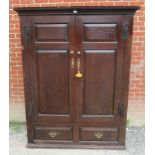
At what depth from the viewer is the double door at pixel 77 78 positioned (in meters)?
2.50

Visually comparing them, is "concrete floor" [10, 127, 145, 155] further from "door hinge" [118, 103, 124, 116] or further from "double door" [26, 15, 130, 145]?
"door hinge" [118, 103, 124, 116]

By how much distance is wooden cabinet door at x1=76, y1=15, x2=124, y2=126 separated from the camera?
2.48 m

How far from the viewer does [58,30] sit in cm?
251

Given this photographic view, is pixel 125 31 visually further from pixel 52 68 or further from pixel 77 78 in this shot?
pixel 52 68

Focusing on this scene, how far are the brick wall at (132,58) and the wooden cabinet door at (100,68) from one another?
0.71 m

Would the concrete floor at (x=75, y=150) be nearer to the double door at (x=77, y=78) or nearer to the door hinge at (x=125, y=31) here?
the double door at (x=77, y=78)

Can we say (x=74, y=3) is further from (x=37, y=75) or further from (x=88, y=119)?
(x=88, y=119)

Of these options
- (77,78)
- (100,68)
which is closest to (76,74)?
(77,78)

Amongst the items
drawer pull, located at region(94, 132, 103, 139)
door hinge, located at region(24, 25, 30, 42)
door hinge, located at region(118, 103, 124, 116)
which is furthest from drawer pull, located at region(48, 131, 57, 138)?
door hinge, located at region(24, 25, 30, 42)

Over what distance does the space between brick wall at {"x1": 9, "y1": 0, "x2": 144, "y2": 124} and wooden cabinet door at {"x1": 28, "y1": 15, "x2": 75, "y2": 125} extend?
727 millimetres

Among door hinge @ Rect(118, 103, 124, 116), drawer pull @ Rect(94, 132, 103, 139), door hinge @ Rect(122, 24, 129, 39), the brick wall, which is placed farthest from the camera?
the brick wall

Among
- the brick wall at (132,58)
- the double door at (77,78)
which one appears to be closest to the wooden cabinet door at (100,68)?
the double door at (77,78)

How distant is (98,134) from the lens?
283cm

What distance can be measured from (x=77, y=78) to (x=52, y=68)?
304 mm
